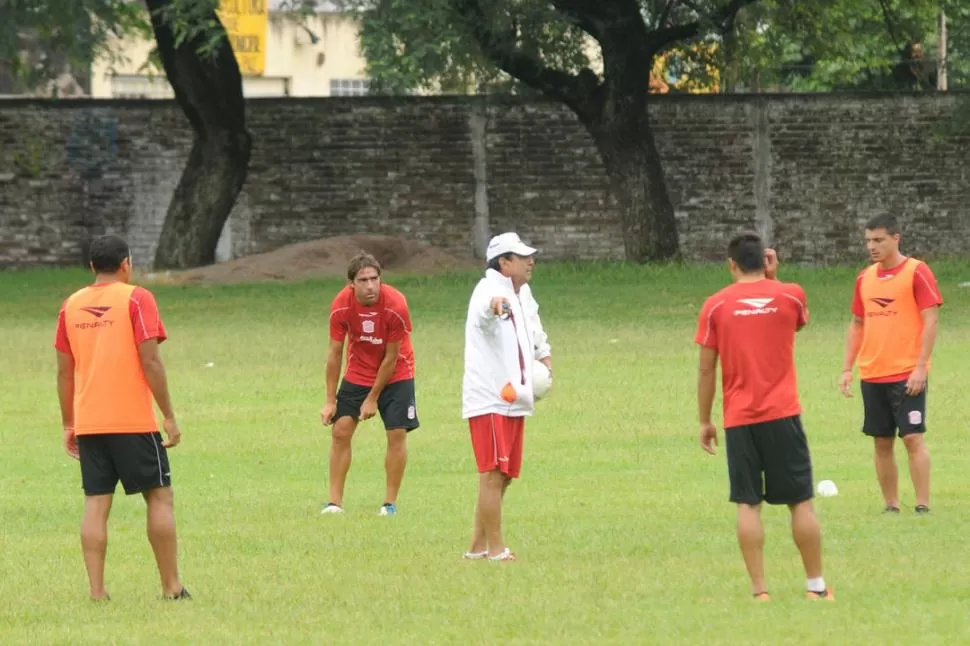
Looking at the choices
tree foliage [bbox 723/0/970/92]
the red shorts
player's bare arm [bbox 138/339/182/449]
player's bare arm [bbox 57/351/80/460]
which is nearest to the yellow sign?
tree foliage [bbox 723/0/970/92]

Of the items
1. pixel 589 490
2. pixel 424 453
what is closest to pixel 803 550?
pixel 589 490

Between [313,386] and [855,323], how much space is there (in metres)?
9.89

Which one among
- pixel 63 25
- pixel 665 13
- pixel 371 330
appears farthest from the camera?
pixel 665 13

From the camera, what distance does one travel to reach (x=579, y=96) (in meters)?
35.3

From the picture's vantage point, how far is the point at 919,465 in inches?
494

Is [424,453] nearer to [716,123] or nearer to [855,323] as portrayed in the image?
[855,323]

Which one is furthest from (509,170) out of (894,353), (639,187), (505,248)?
(505,248)

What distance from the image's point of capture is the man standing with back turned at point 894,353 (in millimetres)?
12477

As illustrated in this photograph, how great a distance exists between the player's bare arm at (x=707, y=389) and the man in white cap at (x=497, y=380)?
65.6 inches

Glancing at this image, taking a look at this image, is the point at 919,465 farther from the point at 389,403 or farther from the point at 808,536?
the point at 808,536

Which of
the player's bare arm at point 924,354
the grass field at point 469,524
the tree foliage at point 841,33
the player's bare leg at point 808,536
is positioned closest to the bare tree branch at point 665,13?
the tree foliage at point 841,33

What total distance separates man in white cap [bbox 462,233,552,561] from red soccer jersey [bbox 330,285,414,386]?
224 centimetres

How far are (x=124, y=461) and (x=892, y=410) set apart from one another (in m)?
5.33

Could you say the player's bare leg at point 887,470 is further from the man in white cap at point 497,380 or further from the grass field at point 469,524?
the man in white cap at point 497,380
